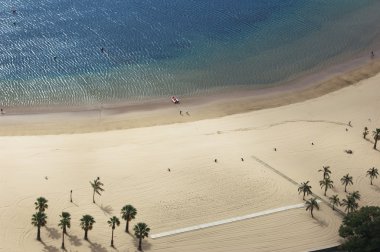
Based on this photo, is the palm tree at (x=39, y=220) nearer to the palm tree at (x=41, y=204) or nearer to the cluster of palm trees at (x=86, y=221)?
the cluster of palm trees at (x=86, y=221)

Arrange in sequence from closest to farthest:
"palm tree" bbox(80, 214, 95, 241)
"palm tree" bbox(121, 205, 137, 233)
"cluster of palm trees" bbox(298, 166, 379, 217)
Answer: "palm tree" bbox(80, 214, 95, 241) < "palm tree" bbox(121, 205, 137, 233) < "cluster of palm trees" bbox(298, 166, 379, 217)

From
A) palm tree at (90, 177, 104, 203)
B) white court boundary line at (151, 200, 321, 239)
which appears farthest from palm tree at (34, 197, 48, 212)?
white court boundary line at (151, 200, 321, 239)

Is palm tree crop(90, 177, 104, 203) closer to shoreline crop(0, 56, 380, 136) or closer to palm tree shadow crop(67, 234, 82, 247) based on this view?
palm tree shadow crop(67, 234, 82, 247)

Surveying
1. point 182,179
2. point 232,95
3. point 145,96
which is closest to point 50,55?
point 145,96

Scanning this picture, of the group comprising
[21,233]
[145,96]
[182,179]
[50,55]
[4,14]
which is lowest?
[21,233]

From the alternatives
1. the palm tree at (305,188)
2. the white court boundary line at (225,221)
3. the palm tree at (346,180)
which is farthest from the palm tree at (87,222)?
the palm tree at (346,180)

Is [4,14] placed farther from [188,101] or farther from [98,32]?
[188,101]

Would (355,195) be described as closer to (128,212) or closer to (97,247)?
(128,212)
